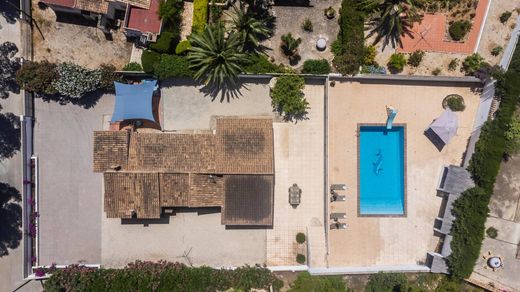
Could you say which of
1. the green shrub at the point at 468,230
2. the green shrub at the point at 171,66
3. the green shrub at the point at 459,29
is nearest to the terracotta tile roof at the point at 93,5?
the green shrub at the point at 171,66

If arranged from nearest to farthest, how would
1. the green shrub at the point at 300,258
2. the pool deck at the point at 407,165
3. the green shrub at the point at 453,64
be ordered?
the green shrub at the point at 453,64, the green shrub at the point at 300,258, the pool deck at the point at 407,165

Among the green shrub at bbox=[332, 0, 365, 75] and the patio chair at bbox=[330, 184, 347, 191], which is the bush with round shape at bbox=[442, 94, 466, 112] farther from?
the patio chair at bbox=[330, 184, 347, 191]

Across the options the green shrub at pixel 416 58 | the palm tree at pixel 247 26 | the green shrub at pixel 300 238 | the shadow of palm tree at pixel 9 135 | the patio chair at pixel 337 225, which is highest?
the palm tree at pixel 247 26

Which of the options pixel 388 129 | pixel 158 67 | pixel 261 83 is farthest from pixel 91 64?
pixel 388 129

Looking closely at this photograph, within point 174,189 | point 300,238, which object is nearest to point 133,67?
point 174,189

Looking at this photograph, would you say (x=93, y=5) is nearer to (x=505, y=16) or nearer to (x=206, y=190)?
(x=206, y=190)

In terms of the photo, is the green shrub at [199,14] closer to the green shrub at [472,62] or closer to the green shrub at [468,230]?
the green shrub at [472,62]

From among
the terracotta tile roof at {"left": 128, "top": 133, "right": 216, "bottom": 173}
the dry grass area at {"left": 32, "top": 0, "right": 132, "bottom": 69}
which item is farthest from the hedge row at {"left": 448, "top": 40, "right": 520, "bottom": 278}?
the dry grass area at {"left": 32, "top": 0, "right": 132, "bottom": 69}
